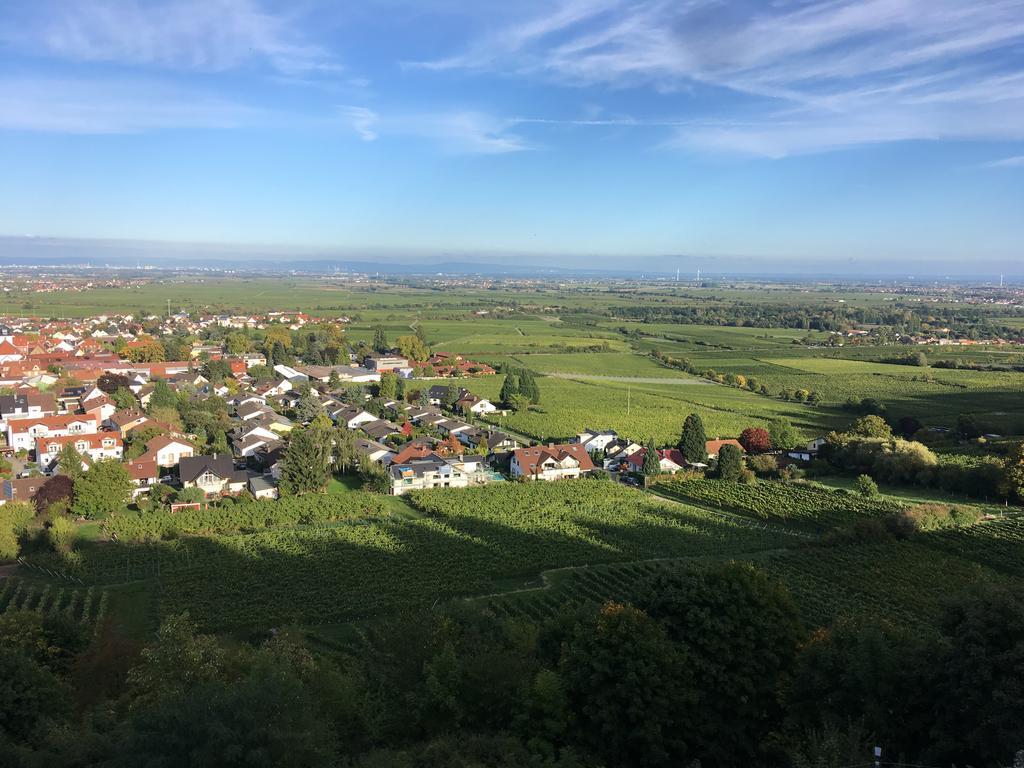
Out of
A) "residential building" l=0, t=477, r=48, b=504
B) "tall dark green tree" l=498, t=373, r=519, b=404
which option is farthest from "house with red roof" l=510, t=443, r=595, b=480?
"residential building" l=0, t=477, r=48, b=504

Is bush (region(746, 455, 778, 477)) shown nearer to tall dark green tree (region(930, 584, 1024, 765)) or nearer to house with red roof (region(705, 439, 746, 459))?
house with red roof (region(705, 439, 746, 459))

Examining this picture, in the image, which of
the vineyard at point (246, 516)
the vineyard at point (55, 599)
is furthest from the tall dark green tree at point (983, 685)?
the vineyard at point (246, 516)

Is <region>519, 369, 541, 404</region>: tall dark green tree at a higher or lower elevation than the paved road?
higher

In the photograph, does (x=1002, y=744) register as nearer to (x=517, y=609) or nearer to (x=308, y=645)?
(x=517, y=609)

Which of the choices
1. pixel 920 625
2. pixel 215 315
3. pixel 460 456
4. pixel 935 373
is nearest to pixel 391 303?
pixel 215 315

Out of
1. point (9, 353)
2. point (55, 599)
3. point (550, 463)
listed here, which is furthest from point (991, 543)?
point (9, 353)

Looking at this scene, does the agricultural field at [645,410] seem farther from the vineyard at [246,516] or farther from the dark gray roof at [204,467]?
the dark gray roof at [204,467]
